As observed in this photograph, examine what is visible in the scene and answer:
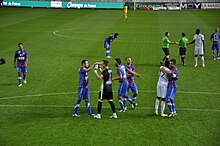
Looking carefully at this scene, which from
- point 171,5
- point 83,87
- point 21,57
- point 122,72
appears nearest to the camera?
point 83,87

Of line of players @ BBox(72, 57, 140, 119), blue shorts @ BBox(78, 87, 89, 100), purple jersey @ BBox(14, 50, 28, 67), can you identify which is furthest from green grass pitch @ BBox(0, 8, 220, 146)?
purple jersey @ BBox(14, 50, 28, 67)

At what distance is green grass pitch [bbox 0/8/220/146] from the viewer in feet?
50.4

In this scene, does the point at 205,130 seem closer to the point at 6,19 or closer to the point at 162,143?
the point at 162,143

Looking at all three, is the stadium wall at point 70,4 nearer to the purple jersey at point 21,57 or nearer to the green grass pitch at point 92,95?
the green grass pitch at point 92,95

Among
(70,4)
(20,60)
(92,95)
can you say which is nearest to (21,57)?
(20,60)

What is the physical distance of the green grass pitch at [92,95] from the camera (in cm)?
1537

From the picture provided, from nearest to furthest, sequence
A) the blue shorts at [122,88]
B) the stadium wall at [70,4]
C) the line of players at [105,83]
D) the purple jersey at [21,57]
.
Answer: the line of players at [105,83] < the blue shorts at [122,88] < the purple jersey at [21,57] < the stadium wall at [70,4]

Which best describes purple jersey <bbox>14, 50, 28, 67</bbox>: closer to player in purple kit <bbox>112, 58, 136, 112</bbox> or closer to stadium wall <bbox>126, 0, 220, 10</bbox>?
player in purple kit <bbox>112, 58, 136, 112</bbox>

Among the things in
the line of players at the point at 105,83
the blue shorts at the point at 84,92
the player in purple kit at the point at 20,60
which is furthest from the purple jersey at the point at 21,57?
the blue shorts at the point at 84,92

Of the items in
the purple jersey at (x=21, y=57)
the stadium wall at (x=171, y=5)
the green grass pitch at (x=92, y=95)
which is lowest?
the green grass pitch at (x=92, y=95)

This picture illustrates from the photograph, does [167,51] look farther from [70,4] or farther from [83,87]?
[70,4]

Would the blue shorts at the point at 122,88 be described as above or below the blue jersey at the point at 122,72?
below

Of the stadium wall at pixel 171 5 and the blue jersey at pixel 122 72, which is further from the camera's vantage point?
the stadium wall at pixel 171 5

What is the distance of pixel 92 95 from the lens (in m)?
21.1
